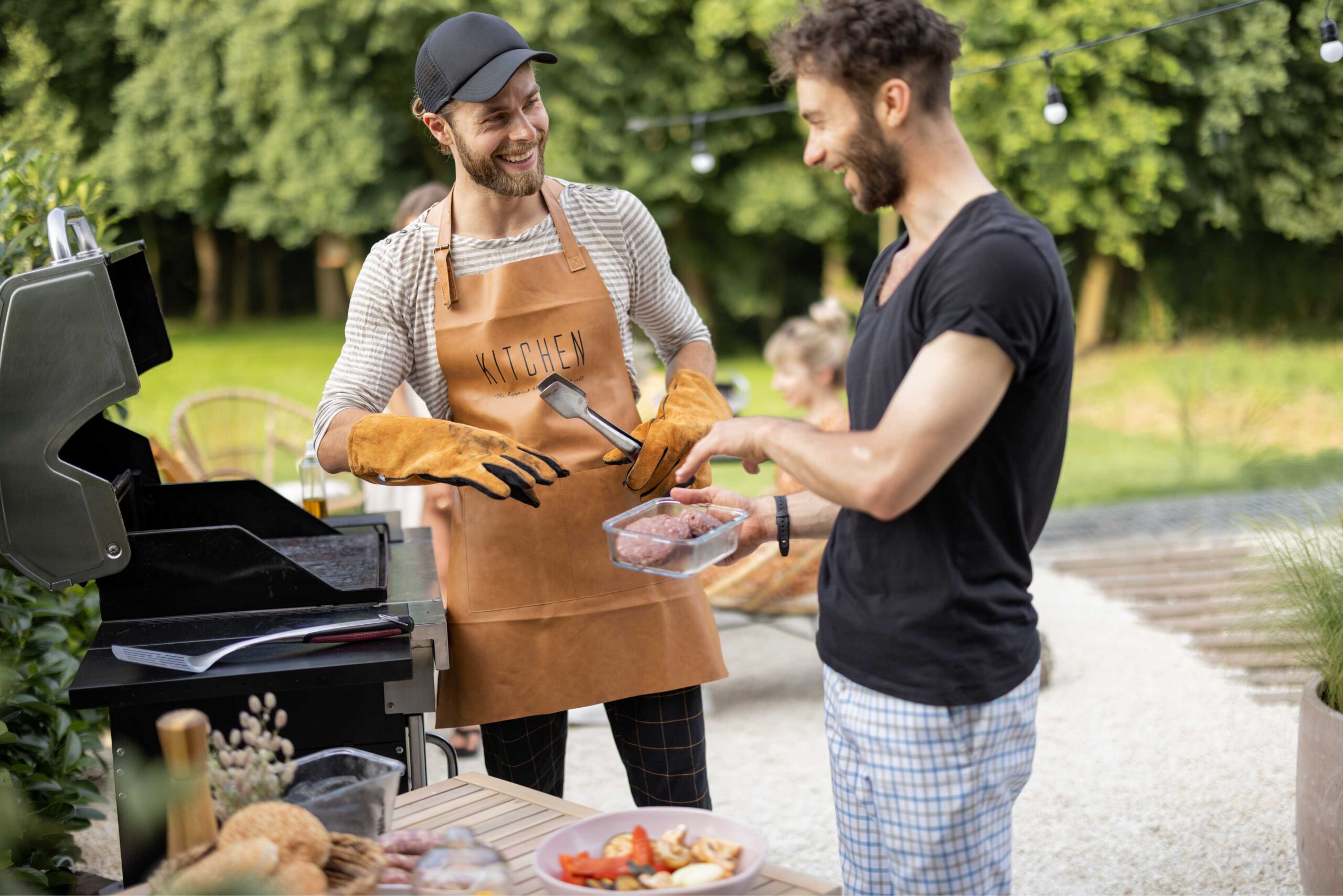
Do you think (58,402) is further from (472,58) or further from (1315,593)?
(1315,593)

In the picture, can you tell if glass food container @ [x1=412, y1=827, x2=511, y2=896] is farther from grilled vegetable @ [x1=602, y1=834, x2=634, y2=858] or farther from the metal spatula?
the metal spatula

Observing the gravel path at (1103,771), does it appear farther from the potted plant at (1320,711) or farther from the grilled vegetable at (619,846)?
the grilled vegetable at (619,846)

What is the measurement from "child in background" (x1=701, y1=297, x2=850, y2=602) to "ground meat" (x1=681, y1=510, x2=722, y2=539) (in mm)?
2681

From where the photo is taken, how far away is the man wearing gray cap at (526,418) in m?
2.03

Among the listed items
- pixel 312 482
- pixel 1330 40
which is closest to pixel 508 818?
pixel 312 482

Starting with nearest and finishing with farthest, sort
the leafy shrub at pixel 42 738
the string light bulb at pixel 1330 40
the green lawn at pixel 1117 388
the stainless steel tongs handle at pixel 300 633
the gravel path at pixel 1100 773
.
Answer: the stainless steel tongs handle at pixel 300 633
the leafy shrub at pixel 42 738
the gravel path at pixel 1100 773
the string light bulb at pixel 1330 40
the green lawn at pixel 1117 388

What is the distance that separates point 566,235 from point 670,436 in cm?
43

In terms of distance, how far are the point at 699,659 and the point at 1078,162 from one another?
11241 millimetres

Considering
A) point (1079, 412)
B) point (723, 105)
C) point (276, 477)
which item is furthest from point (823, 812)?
point (723, 105)

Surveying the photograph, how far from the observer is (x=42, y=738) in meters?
2.68

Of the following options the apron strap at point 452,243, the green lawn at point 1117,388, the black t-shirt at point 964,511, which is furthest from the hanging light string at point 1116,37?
the green lawn at point 1117,388

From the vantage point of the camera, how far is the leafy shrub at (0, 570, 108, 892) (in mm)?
2566

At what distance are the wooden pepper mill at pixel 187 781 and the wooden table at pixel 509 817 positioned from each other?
366 mm

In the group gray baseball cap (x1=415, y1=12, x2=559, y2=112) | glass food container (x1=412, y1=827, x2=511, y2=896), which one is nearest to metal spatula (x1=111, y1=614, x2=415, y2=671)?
glass food container (x1=412, y1=827, x2=511, y2=896)
